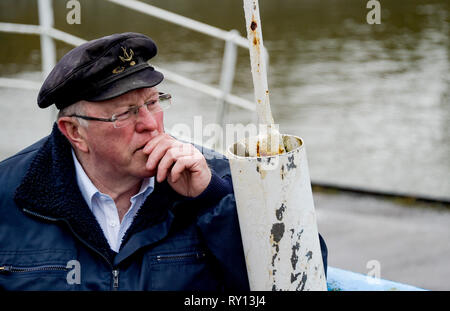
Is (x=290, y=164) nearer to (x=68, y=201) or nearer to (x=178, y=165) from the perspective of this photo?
(x=178, y=165)

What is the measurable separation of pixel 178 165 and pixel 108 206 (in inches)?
15.4

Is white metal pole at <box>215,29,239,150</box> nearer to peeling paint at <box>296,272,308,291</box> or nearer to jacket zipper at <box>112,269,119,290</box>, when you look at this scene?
jacket zipper at <box>112,269,119,290</box>

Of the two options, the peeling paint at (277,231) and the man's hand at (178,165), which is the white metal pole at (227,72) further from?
the peeling paint at (277,231)

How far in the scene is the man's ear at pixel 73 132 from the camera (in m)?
1.87

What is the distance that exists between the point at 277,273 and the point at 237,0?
46.8 ft

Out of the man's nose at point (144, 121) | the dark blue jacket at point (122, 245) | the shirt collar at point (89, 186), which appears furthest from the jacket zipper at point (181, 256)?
the man's nose at point (144, 121)

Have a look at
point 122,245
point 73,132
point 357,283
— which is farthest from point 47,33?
point 357,283

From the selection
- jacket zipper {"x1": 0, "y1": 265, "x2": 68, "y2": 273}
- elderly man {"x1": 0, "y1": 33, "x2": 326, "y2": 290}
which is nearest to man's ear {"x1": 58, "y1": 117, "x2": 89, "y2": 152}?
elderly man {"x1": 0, "y1": 33, "x2": 326, "y2": 290}

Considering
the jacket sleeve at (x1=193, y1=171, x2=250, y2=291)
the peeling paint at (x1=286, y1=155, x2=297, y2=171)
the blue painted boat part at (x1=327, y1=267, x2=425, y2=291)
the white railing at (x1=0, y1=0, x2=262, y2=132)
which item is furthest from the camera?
the white railing at (x1=0, y1=0, x2=262, y2=132)

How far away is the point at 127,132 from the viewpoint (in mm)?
1796

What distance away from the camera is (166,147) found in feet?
Answer: 5.67

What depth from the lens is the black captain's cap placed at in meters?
1.75
